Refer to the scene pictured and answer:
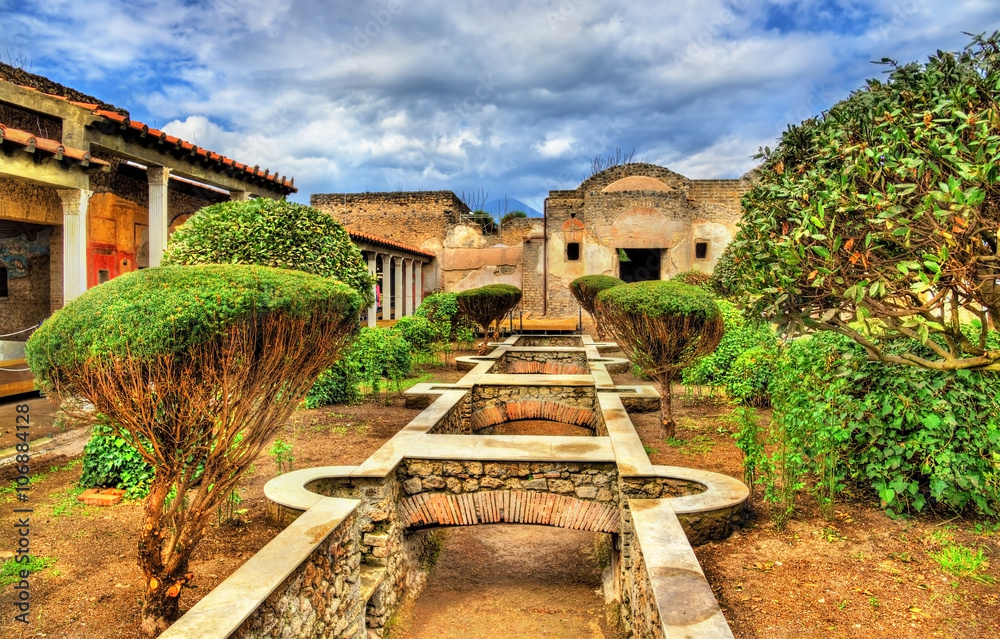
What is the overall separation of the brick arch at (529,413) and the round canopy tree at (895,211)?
5.65 metres

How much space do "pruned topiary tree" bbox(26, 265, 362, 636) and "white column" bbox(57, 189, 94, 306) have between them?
6.64 meters

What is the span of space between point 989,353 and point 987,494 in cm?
97

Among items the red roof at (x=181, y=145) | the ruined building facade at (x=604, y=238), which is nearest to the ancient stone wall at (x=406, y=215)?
the ruined building facade at (x=604, y=238)

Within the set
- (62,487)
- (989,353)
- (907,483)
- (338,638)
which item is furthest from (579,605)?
(62,487)

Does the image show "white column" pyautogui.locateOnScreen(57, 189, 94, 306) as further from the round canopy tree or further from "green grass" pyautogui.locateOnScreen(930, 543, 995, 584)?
"green grass" pyautogui.locateOnScreen(930, 543, 995, 584)

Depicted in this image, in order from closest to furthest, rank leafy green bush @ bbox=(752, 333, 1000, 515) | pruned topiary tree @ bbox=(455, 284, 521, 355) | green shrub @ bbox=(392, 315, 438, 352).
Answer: leafy green bush @ bbox=(752, 333, 1000, 515)
green shrub @ bbox=(392, 315, 438, 352)
pruned topiary tree @ bbox=(455, 284, 521, 355)

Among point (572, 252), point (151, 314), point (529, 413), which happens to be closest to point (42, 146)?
point (151, 314)

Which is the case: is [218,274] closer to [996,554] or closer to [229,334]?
[229,334]

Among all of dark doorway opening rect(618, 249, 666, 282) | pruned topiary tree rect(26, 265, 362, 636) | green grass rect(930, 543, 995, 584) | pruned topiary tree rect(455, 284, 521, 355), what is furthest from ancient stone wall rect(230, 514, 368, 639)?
dark doorway opening rect(618, 249, 666, 282)

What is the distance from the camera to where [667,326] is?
292 inches

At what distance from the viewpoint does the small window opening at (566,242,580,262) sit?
23.6m

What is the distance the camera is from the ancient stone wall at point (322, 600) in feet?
10.6

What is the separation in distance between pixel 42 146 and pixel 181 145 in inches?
121

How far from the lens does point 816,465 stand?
462 centimetres
